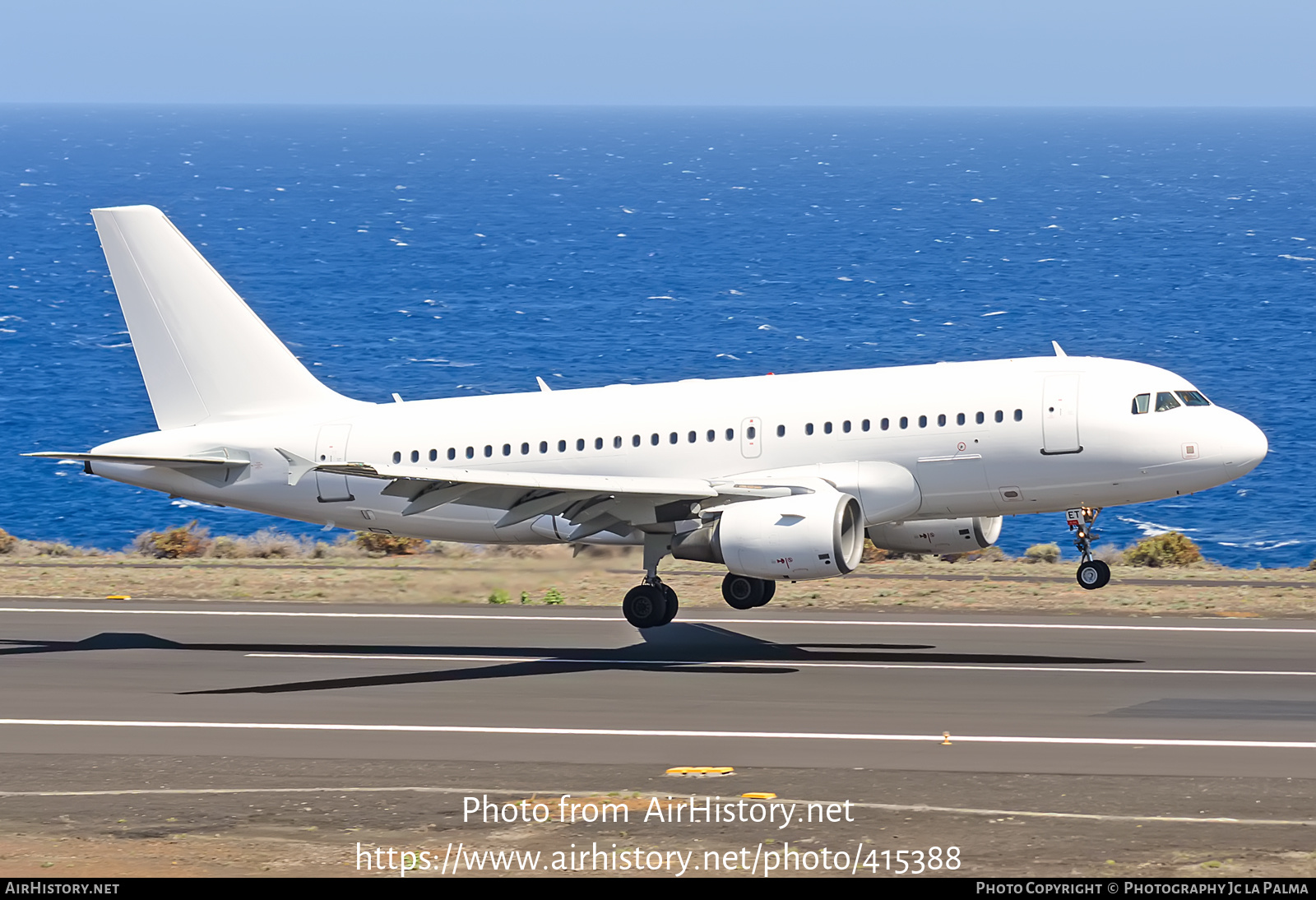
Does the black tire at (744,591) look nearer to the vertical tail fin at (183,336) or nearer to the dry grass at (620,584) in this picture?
the dry grass at (620,584)

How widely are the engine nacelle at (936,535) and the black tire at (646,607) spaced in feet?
13.4

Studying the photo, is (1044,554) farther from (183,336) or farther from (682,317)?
(682,317)

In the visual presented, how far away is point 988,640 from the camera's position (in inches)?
1247

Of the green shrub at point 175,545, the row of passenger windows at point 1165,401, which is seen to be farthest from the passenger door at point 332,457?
the green shrub at point 175,545

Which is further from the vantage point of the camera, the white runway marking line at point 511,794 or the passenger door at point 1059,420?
the passenger door at point 1059,420

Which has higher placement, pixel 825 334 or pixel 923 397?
pixel 825 334

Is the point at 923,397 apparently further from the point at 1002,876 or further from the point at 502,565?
the point at 1002,876

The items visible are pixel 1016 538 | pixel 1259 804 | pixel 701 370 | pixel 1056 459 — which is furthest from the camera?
pixel 701 370

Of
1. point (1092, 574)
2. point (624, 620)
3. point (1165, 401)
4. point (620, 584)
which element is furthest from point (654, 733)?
point (620, 584)

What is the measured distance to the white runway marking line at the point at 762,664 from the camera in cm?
2798

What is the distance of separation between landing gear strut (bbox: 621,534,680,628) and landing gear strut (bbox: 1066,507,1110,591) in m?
7.23
